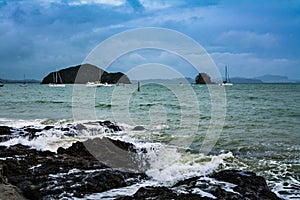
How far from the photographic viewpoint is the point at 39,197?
6.89 m

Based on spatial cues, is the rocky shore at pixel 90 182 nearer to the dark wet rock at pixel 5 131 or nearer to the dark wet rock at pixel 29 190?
the dark wet rock at pixel 29 190

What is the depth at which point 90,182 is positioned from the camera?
7.64 m

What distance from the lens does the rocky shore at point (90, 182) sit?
6.66 metres

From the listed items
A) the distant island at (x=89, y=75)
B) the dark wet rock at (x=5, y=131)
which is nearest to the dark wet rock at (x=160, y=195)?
the dark wet rock at (x=5, y=131)

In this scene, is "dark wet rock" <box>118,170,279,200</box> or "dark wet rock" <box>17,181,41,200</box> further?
"dark wet rock" <box>17,181,41,200</box>

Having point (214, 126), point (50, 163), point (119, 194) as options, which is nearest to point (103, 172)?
point (119, 194)

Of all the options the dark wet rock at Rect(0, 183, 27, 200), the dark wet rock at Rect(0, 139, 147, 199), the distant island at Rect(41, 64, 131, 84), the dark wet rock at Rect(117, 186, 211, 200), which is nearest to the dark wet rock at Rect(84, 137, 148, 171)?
the dark wet rock at Rect(0, 139, 147, 199)

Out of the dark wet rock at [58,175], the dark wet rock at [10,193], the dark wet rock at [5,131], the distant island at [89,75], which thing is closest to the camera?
the dark wet rock at [10,193]

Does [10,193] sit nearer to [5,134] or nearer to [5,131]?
[5,134]

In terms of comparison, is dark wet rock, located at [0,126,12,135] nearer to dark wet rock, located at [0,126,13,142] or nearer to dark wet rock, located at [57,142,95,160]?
dark wet rock, located at [0,126,13,142]

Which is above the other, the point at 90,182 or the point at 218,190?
the point at 218,190

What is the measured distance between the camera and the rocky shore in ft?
21.9

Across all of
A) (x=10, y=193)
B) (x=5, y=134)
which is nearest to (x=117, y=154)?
(x=10, y=193)

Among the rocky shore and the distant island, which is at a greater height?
the distant island
